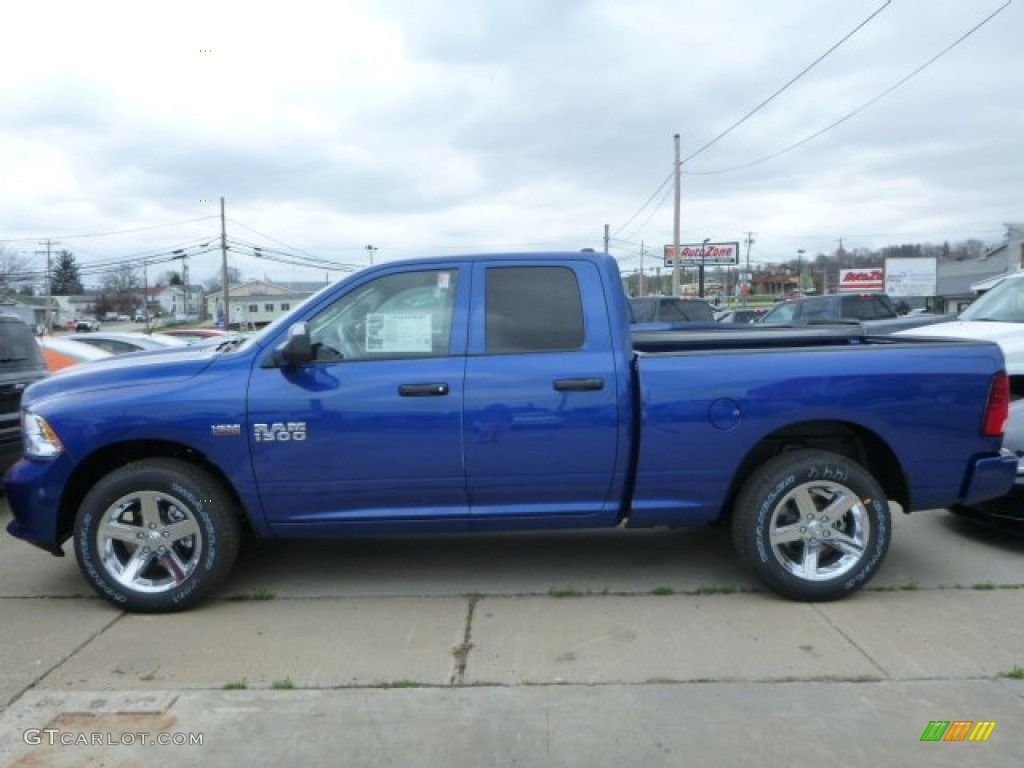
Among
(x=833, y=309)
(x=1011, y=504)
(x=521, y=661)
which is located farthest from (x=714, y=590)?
(x=833, y=309)

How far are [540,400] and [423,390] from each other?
0.62 metres

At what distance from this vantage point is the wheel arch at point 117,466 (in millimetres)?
4328

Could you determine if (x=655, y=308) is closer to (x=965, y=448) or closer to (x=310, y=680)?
(x=965, y=448)

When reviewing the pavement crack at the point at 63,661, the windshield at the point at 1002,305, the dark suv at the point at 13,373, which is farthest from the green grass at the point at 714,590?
the dark suv at the point at 13,373

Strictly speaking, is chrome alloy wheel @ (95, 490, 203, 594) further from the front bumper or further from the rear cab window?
the rear cab window

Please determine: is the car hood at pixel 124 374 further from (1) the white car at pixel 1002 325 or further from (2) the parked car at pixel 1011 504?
(1) the white car at pixel 1002 325

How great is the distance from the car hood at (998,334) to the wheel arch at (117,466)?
4927mm

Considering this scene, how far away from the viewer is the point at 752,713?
128 inches

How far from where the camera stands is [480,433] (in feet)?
13.8

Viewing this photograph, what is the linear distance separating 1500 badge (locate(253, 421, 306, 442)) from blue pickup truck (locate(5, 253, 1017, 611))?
0.04 ft

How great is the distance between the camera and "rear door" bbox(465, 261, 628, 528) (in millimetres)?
4203

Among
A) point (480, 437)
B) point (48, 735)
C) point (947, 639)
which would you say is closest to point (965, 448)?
point (947, 639)

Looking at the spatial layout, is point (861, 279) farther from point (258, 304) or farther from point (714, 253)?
point (258, 304)

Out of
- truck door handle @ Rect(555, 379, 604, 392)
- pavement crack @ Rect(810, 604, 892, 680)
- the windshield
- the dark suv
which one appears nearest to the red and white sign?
the windshield
